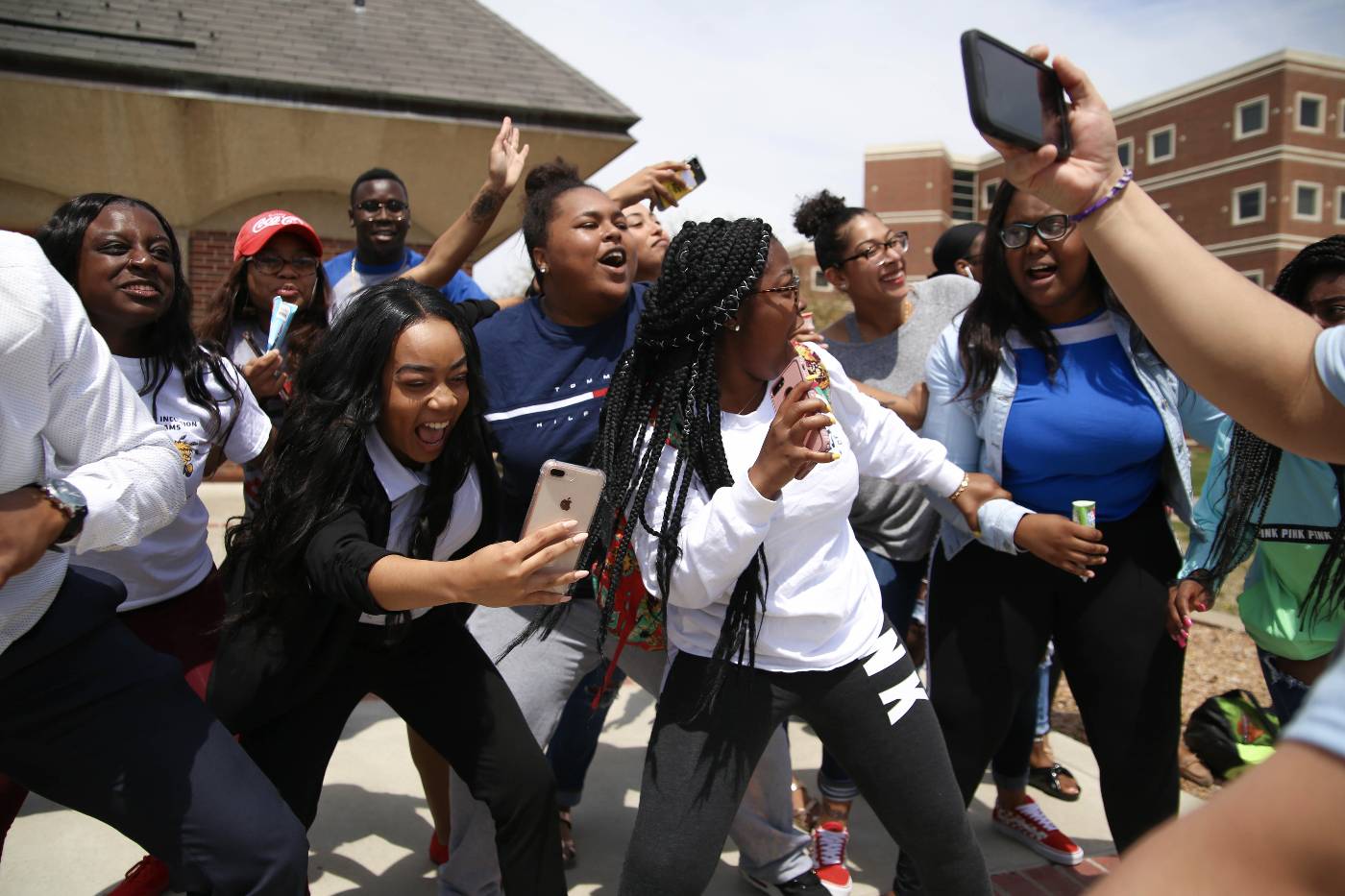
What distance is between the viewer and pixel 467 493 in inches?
108

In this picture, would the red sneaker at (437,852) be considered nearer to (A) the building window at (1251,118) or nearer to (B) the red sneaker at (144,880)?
(B) the red sneaker at (144,880)

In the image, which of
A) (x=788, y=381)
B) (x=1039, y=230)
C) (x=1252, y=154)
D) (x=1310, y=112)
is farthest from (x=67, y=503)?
(x=1310, y=112)

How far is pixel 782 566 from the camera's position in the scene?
8.20 feet

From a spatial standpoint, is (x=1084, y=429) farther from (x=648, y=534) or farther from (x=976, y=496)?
(x=648, y=534)

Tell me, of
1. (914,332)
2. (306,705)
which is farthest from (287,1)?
(306,705)

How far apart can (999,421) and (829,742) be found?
3.77 feet

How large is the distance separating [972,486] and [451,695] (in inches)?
64.5

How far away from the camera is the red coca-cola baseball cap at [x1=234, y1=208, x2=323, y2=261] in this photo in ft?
12.4

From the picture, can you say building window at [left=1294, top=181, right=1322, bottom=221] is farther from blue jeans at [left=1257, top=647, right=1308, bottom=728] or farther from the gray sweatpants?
the gray sweatpants

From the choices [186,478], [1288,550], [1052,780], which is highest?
[186,478]

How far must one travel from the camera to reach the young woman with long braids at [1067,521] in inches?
113

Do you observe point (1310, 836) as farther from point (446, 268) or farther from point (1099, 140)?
point (446, 268)

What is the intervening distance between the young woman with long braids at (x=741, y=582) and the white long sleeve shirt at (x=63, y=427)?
3.45ft

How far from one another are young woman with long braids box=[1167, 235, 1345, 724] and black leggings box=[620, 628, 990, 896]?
0.92 m
